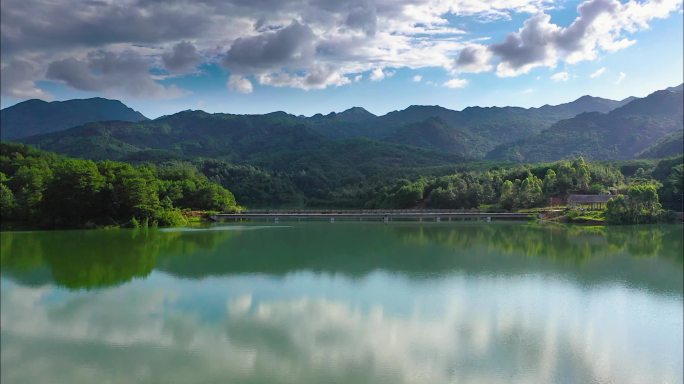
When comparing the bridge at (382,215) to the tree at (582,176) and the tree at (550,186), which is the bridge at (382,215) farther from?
the tree at (582,176)

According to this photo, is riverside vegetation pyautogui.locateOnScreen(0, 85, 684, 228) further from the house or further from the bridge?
the bridge

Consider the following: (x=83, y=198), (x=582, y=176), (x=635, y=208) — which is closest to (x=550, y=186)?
(x=582, y=176)

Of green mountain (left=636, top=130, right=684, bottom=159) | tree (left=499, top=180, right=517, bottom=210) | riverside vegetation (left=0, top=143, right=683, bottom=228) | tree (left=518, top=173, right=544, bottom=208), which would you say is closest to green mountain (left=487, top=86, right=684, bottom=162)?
green mountain (left=636, top=130, right=684, bottom=159)

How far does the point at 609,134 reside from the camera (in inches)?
6777

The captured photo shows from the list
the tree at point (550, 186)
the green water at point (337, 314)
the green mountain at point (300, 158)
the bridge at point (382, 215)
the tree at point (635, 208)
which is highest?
the green mountain at point (300, 158)

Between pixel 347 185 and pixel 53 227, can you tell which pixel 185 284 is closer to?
pixel 53 227

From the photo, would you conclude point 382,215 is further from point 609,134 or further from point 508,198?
point 609,134

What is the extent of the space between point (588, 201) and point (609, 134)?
138 m

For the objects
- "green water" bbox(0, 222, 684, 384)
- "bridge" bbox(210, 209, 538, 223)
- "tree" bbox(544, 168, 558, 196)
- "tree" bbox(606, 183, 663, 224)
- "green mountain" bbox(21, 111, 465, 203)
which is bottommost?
"green water" bbox(0, 222, 684, 384)

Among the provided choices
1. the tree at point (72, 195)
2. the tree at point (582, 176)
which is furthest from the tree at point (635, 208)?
the tree at point (72, 195)

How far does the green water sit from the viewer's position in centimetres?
1148

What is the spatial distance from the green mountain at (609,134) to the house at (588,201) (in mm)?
112528

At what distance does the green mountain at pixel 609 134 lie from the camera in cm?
16075

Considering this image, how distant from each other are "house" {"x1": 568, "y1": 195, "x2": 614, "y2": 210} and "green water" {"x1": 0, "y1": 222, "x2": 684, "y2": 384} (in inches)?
896
